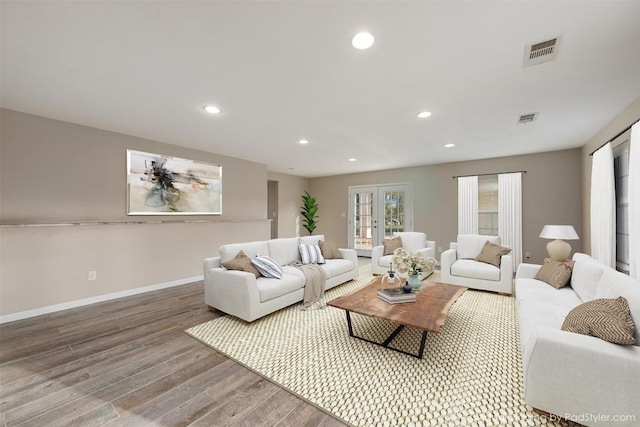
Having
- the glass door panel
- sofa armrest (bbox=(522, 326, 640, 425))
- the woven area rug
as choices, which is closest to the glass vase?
the woven area rug

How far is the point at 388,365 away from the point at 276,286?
58.5 inches

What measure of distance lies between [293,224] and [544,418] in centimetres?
689

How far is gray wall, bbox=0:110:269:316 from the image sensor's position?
3045 mm

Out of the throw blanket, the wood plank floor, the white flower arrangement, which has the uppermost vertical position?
the white flower arrangement

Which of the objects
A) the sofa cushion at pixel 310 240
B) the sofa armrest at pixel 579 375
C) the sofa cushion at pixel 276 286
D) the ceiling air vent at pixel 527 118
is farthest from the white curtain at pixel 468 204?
the sofa armrest at pixel 579 375

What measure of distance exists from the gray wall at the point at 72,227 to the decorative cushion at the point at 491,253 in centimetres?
494

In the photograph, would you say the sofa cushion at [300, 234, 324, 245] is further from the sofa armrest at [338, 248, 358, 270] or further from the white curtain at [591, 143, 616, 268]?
the white curtain at [591, 143, 616, 268]

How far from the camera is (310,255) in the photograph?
4.15m

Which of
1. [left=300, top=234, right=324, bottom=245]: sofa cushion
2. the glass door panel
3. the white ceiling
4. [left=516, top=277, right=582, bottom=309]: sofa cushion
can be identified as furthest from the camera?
the glass door panel

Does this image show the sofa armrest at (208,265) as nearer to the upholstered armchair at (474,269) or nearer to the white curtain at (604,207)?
the upholstered armchair at (474,269)

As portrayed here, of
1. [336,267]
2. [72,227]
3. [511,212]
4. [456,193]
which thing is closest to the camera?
[72,227]

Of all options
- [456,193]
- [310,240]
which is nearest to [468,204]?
[456,193]

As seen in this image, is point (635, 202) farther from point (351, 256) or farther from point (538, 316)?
point (351, 256)

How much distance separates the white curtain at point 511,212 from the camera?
5.18 m
